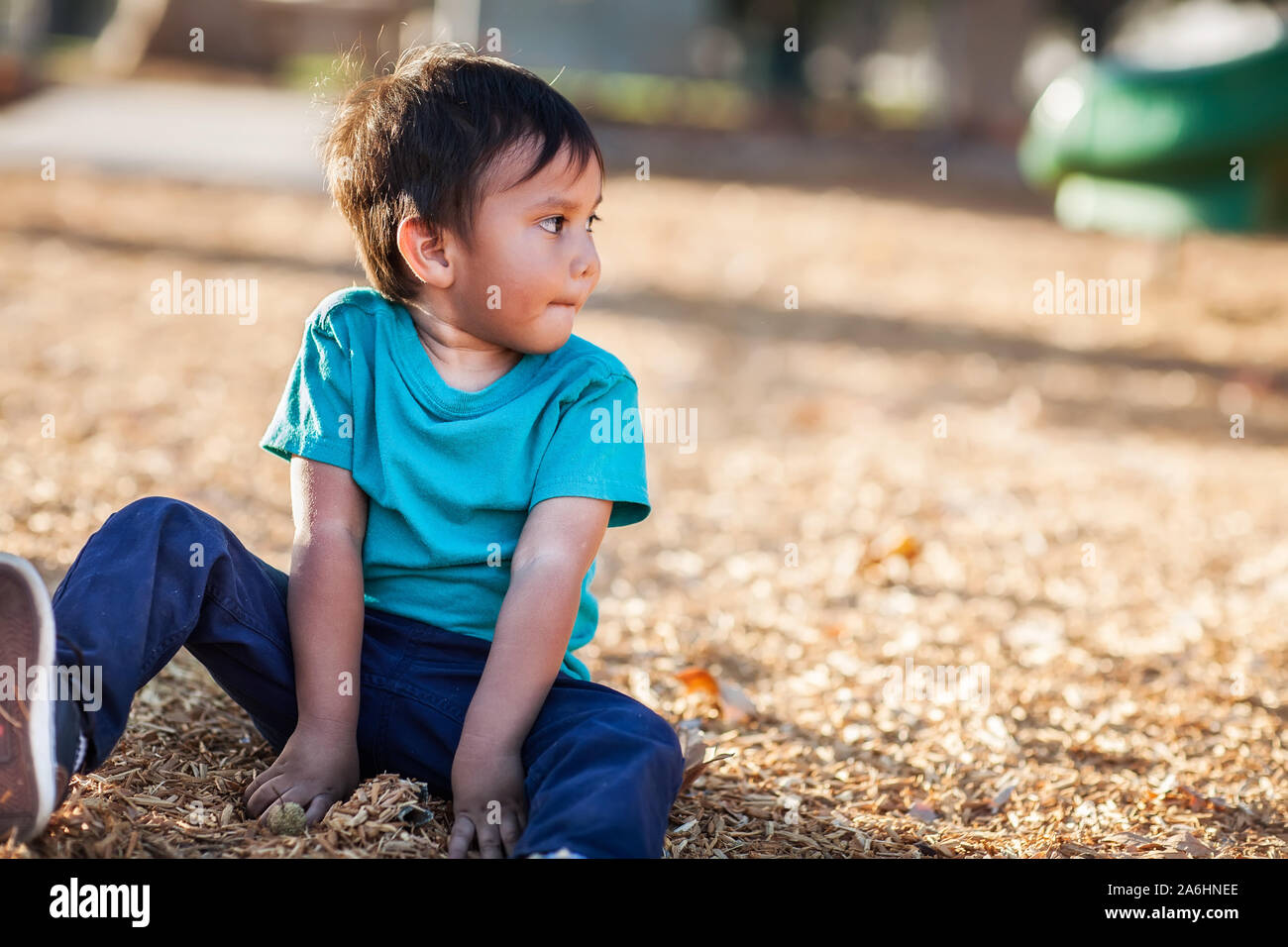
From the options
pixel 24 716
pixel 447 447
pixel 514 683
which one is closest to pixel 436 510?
pixel 447 447

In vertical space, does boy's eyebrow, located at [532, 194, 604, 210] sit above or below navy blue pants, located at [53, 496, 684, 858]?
above

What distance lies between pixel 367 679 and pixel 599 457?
55cm

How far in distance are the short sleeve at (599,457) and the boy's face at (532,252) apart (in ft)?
0.41

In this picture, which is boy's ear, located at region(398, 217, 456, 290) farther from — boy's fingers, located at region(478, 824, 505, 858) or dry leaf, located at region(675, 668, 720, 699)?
dry leaf, located at region(675, 668, 720, 699)

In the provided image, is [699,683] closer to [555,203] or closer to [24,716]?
[555,203]

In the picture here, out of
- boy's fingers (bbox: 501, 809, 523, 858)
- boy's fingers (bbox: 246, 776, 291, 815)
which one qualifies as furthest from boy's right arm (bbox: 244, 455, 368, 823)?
boy's fingers (bbox: 501, 809, 523, 858)

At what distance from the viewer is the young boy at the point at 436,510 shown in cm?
201

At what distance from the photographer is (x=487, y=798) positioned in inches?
78.5

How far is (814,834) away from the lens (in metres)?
2.33

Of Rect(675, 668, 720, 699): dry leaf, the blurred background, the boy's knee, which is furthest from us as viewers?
Rect(675, 668, 720, 699): dry leaf

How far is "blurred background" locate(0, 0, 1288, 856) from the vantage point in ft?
9.21
